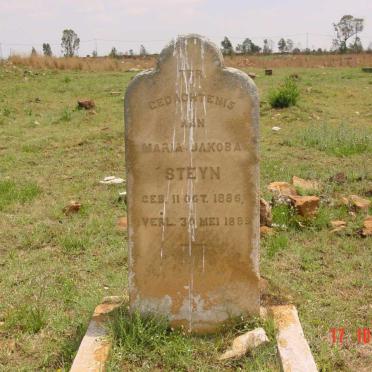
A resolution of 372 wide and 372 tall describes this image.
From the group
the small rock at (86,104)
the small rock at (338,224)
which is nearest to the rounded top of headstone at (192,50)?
the small rock at (338,224)

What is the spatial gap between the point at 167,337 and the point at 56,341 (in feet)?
2.40

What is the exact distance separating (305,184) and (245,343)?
354cm

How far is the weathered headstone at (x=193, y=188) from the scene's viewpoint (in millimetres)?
2994

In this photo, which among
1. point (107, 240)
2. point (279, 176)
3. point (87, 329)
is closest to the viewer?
point (87, 329)

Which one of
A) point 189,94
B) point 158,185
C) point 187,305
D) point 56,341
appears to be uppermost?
point 189,94

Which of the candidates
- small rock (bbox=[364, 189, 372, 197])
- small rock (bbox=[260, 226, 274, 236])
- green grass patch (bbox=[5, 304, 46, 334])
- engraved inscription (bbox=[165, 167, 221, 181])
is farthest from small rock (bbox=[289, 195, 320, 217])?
green grass patch (bbox=[5, 304, 46, 334])

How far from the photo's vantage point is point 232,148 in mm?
3043

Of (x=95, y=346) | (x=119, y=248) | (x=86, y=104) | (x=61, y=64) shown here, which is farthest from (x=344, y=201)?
(x=61, y=64)

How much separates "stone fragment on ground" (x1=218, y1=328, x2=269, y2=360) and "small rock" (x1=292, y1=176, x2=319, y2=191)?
328 centimetres

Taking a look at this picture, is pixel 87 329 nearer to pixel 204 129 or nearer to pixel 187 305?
pixel 187 305

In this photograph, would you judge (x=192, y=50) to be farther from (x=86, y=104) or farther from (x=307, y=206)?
(x=86, y=104)

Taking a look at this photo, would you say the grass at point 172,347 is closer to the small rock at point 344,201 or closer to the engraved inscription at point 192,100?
the engraved inscription at point 192,100

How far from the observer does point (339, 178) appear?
21.0ft

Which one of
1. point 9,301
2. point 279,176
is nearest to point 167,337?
point 9,301
